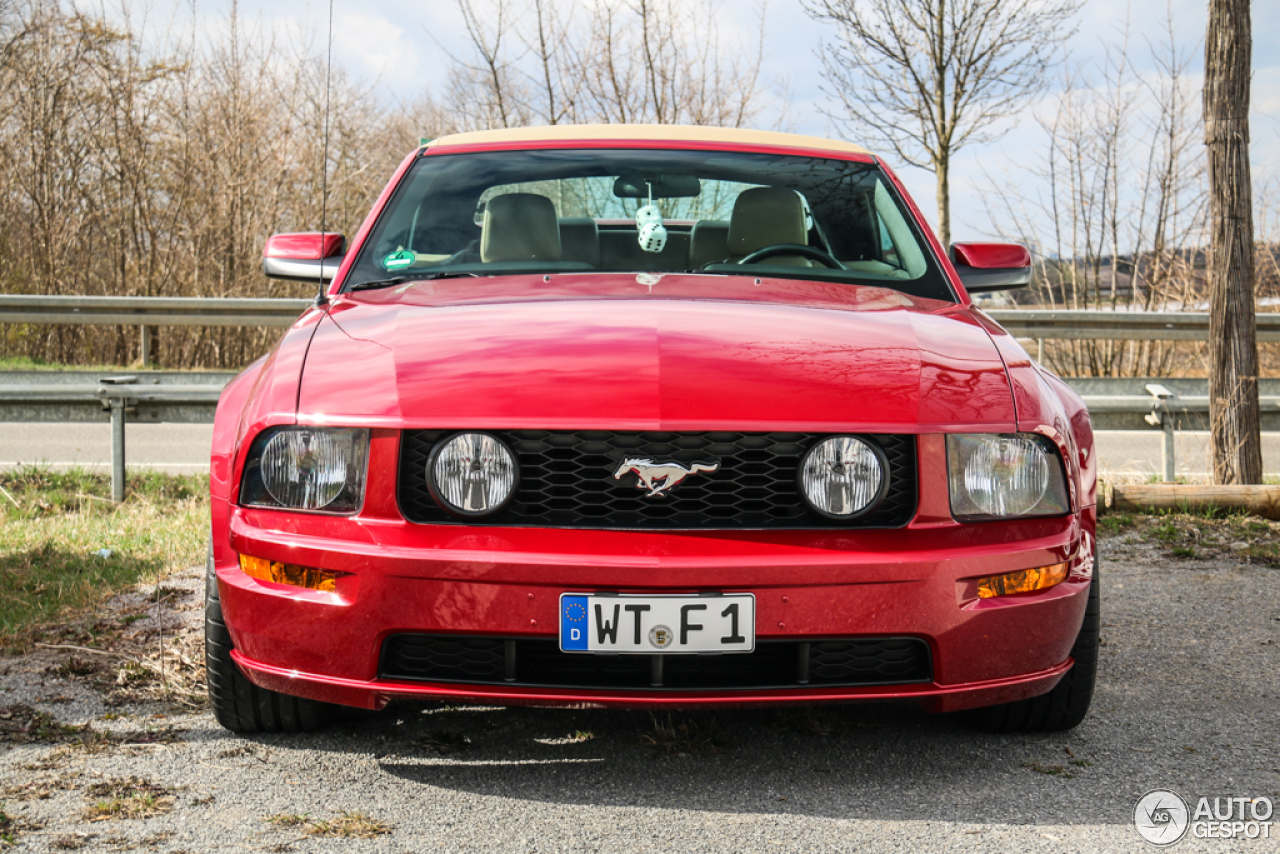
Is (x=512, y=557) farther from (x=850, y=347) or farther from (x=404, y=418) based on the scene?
(x=850, y=347)

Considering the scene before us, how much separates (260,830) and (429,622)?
0.50 metres

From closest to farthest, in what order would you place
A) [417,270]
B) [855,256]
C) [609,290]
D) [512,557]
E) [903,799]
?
[512,557], [903,799], [609,290], [417,270], [855,256]

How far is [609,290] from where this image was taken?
2.81 metres

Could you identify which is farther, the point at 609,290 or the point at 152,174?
the point at 152,174

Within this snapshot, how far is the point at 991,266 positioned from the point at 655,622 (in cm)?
211

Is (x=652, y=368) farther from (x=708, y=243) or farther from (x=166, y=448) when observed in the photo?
(x=166, y=448)

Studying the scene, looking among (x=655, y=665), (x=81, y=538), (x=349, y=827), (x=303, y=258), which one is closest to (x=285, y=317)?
(x=81, y=538)

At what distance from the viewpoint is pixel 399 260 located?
3279 mm

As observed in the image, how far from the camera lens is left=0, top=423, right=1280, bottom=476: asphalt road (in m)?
6.83

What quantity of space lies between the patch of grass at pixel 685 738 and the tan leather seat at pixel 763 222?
1.40 m

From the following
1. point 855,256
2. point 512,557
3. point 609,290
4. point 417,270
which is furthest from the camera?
point 855,256

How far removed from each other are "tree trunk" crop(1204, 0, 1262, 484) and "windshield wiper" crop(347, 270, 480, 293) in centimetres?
449

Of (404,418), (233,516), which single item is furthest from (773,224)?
(233,516)

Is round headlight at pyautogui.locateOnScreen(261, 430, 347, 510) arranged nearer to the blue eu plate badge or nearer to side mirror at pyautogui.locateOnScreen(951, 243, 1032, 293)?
the blue eu plate badge
